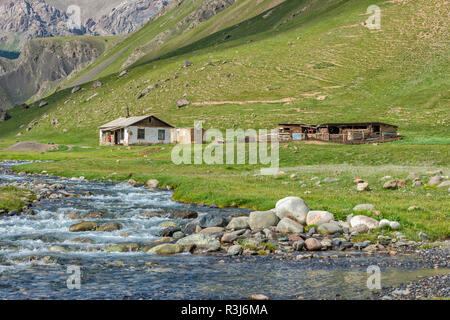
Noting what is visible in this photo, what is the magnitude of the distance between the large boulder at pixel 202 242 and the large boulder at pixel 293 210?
4.90m

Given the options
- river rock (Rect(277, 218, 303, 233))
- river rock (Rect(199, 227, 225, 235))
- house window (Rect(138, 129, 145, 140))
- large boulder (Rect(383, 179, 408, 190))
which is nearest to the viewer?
river rock (Rect(277, 218, 303, 233))

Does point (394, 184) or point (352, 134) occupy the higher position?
point (352, 134)

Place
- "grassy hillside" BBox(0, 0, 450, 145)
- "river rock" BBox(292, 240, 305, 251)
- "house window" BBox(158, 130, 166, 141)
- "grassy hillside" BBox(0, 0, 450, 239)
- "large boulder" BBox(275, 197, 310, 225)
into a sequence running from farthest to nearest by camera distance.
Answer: "grassy hillside" BBox(0, 0, 450, 145)
"house window" BBox(158, 130, 166, 141)
"grassy hillside" BBox(0, 0, 450, 239)
"large boulder" BBox(275, 197, 310, 225)
"river rock" BBox(292, 240, 305, 251)

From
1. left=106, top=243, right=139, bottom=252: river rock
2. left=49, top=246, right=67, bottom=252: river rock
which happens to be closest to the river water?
left=49, top=246, right=67, bottom=252: river rock

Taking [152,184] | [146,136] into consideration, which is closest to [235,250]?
[152,184]

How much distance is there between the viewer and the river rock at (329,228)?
20219 mm

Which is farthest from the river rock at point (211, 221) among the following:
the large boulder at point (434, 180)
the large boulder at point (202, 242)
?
the large boulder at point (434, 180)

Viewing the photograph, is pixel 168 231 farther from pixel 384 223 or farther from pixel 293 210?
pixel 384 223

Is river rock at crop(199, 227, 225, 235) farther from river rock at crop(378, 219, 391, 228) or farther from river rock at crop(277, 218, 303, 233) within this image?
river rock at crop(378, 219, 391, 228)

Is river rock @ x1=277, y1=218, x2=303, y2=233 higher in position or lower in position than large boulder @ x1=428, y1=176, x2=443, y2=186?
lower

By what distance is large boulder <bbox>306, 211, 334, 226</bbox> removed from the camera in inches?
840

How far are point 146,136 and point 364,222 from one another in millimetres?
83954

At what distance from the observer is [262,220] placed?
859 inches

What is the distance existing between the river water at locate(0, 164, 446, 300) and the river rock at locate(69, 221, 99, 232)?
42 centimetres
